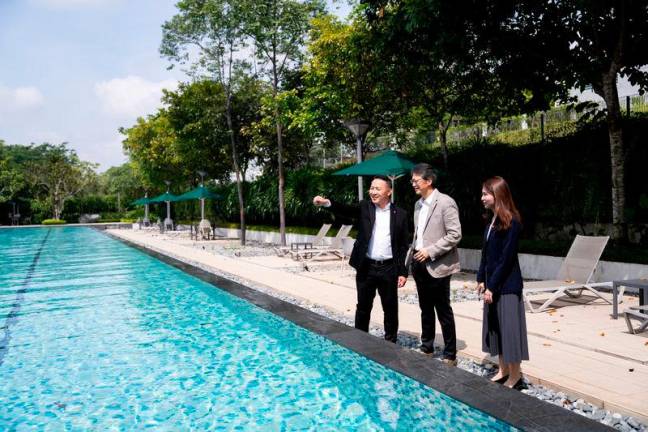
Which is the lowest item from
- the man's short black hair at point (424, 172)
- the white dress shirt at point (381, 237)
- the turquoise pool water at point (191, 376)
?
the turquoise pool water at point (191, 376)

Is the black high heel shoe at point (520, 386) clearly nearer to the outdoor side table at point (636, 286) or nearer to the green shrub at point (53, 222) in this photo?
the outdoor side table at point (636, 286)

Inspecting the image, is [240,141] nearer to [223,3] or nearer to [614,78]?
[223,3]

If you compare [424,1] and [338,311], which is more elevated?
[424,1]

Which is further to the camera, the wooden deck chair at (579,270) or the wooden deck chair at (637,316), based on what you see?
the wooden deck chair at (579,270)

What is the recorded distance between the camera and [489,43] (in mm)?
11484

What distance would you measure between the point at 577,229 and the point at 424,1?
6.21 metres

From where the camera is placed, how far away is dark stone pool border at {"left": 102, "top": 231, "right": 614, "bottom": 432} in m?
3.64

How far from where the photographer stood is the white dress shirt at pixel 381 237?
5391 mm

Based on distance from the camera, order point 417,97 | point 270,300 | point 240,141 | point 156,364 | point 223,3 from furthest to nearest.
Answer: point 240,141
point 223,3
point 417,97
point 270,300
point 156,364

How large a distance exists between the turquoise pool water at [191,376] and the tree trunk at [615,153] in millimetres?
6985

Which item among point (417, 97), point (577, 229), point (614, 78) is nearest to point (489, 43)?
point (614, 78)

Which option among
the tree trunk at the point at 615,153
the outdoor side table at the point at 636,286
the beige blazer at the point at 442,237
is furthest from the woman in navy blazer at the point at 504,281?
the tree trunk at the point at 615,153

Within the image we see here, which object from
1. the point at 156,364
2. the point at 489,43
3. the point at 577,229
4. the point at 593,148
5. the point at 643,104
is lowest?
the point at 156,364

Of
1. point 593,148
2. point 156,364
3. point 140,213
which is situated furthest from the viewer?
point 140,213
